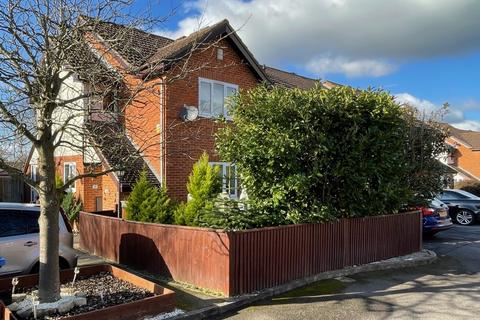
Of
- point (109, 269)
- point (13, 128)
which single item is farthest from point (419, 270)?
point (13, 128)

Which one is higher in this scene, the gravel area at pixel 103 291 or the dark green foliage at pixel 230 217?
the dark green foliage at pixel 230 217

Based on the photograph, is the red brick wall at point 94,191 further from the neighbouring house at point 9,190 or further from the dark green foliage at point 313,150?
the neighbouring house at point 9,190

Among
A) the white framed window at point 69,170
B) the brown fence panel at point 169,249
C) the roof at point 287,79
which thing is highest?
the roof at point 287,79

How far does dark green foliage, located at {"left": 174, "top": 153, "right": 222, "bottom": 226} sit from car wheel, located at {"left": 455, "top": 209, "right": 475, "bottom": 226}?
13077mm

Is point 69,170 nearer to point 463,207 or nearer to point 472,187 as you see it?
point 463,207

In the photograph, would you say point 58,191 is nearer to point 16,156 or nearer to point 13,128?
point 13,128

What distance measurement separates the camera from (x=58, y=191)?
612 centimetres

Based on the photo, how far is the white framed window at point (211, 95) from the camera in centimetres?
1421

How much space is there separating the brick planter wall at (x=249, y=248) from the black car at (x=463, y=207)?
373 inches

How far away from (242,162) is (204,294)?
2.80 m

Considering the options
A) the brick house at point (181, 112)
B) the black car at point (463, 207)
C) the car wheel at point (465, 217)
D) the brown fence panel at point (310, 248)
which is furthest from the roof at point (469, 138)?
the brown fence panel at point (310, 248)

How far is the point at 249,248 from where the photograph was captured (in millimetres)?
7195

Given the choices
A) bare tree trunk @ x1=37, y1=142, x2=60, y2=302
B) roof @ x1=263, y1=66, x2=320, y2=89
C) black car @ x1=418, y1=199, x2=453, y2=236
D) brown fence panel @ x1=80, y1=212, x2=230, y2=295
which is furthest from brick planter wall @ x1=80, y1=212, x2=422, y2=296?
roof @ x1=263, y1=66, x2=320, y2=89

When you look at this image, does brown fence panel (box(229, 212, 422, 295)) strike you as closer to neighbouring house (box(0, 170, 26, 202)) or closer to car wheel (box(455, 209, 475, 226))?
car wheel (box(455, 209, 475, 226))
